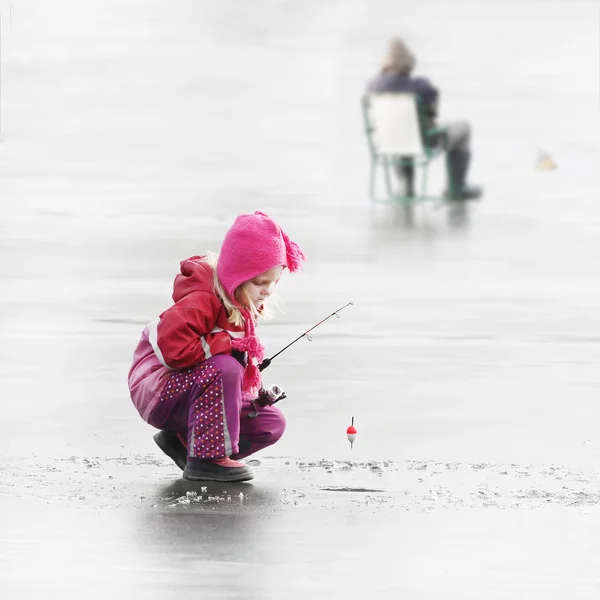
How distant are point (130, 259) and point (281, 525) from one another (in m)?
7.68

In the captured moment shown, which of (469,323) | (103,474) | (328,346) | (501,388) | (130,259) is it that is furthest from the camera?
(130,259)

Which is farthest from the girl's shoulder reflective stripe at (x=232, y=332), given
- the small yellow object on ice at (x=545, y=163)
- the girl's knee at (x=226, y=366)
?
the small yellow object on ice at (x=545, y=163)

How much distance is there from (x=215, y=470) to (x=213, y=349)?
0.42 meters

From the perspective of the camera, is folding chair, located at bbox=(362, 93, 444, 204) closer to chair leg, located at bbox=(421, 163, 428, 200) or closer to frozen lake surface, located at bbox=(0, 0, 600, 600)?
chair leg, located at bbox=(421, 163, 428, 200)

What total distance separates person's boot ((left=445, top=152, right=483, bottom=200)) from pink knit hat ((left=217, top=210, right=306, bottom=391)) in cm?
1240

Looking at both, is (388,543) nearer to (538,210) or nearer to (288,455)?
(288,455)

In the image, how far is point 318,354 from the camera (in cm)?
912

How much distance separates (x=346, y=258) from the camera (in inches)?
524

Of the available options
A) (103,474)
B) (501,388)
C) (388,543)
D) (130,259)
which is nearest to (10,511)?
(103,474)

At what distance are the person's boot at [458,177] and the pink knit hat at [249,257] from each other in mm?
12399

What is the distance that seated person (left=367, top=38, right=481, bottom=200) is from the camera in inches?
687

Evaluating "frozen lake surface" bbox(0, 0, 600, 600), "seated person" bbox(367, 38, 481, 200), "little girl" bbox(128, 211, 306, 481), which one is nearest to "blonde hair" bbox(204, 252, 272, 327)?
"little girl" bbox(128, 211, 306, 481)

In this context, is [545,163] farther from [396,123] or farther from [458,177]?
[396,123]

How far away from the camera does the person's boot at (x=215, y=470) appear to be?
6.26 m
